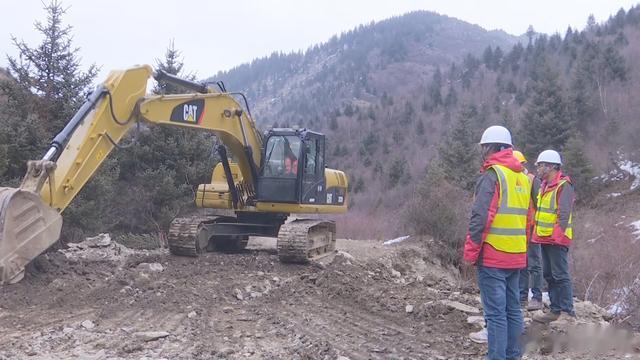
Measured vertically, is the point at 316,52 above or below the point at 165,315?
above

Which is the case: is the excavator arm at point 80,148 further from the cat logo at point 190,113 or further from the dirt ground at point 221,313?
the dirt ground at point 221,313

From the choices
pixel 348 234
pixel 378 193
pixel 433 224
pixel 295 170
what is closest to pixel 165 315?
pixel 295 170

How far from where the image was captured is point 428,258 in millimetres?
17094

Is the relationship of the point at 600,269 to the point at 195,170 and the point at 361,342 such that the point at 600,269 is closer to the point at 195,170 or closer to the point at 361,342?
the point at 361,342

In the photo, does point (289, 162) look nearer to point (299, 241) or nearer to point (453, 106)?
point (299, 241)

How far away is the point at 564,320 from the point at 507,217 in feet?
8.12

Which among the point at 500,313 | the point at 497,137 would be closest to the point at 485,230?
the point at 500,313

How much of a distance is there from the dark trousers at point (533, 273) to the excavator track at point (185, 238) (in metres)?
5.42

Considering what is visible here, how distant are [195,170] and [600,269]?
10748 millimetres

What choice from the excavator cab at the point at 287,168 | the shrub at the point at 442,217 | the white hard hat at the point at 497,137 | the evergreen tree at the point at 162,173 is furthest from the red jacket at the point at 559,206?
the evergreen tree at the point at 162,173

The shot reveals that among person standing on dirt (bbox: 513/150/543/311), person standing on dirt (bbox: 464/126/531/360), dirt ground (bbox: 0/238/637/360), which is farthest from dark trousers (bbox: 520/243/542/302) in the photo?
person standing on dirt (bbox: 464/126/531/360)

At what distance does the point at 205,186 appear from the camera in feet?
39.4

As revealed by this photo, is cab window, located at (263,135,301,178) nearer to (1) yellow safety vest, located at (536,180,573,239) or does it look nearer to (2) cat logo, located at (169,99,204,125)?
(2) cat logo, located at (169,99,204,125)

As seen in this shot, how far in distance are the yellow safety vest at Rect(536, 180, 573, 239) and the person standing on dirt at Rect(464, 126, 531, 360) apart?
1999mm
